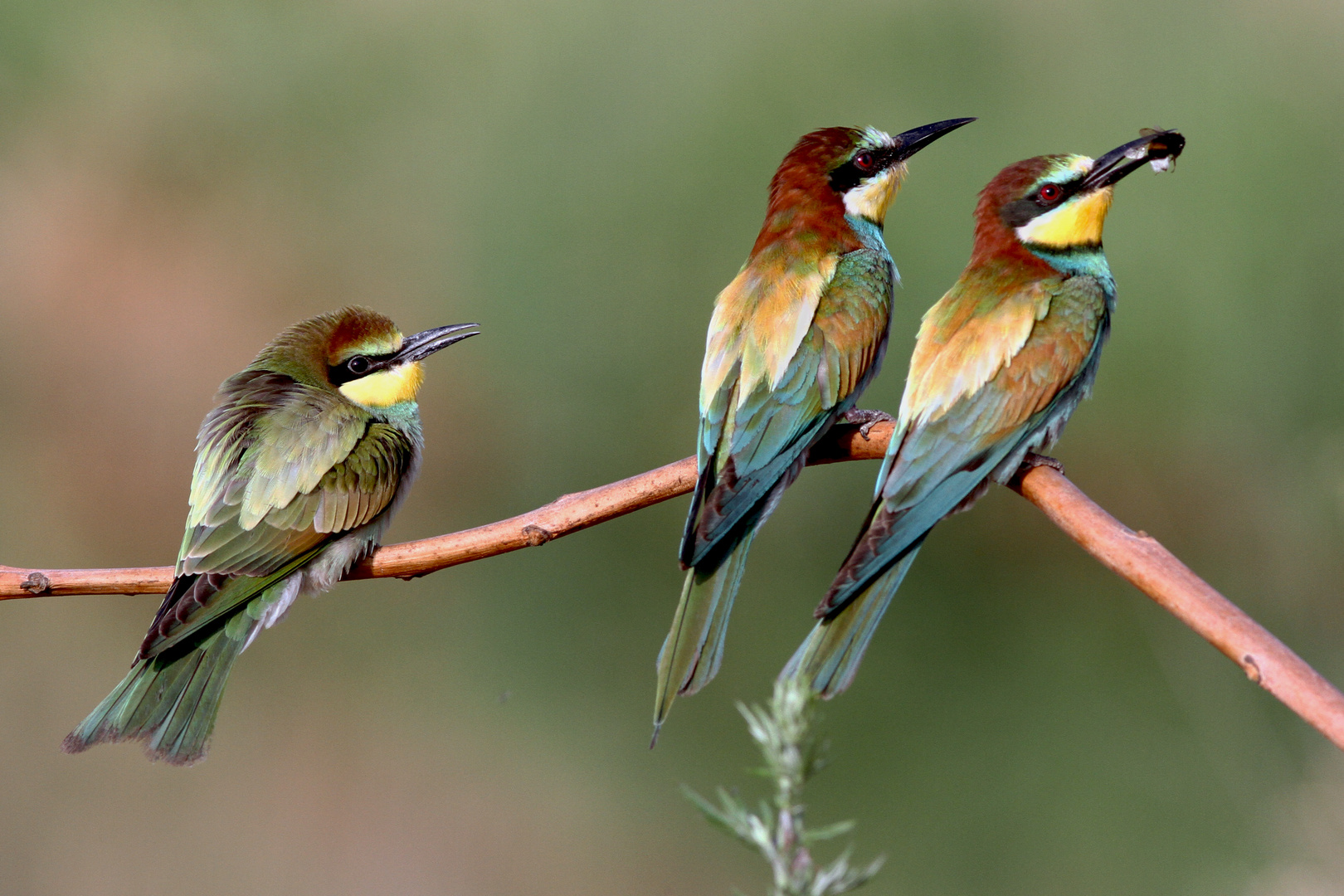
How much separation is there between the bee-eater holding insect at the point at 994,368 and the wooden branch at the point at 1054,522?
0.11m

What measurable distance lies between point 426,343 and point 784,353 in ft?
2.55

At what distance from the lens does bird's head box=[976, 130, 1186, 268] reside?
183cm

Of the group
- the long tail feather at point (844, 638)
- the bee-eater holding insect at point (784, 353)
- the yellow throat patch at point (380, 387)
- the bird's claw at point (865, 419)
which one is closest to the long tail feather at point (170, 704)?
the yellow throat patch at point (380, 387)

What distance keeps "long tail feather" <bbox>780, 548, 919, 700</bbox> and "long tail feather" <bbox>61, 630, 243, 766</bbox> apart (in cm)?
89

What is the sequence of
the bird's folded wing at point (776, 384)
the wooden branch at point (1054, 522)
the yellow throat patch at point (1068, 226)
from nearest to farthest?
1. the wooden branch at point (1054, 522)
2. the bird's folded wing at point (776, 384)
3. the yellow throat patch at point (1068, 226)

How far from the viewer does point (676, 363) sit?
13.6ft

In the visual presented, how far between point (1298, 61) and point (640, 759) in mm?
3345

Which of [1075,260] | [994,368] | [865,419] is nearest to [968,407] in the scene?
[994,368]

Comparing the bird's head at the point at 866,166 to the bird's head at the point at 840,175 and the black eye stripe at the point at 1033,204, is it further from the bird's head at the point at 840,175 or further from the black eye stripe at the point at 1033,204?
the black eye stripe at the point at 1033,204

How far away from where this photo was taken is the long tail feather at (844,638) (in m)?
1.57

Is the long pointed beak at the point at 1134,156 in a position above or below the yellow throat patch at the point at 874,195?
above

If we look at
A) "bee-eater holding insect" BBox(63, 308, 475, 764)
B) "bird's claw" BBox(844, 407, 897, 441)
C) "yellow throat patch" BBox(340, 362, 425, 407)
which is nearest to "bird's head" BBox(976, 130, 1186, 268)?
"bird's claw" BBox(844, 407, 897, 441)

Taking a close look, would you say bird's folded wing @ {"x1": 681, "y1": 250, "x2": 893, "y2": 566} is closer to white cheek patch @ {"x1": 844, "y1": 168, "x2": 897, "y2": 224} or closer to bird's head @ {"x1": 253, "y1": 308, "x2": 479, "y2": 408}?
white cheek patch @ {"x1": 844, "y1": 168, "x2": 897, "y2": 224}

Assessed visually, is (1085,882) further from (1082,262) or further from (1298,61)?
(1298,61)
